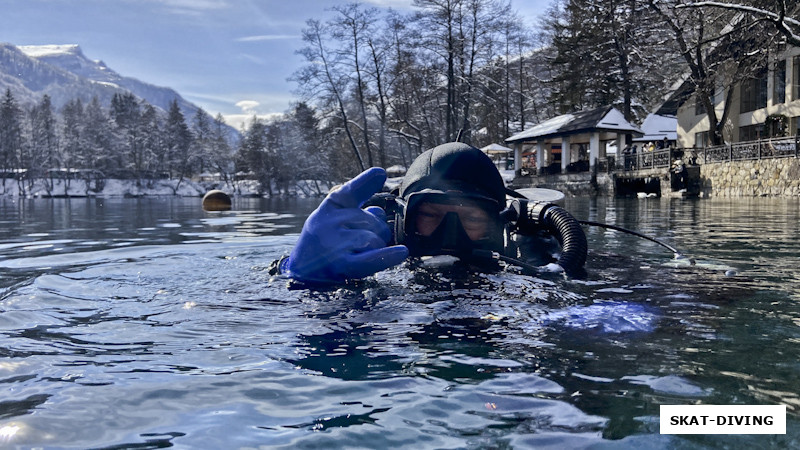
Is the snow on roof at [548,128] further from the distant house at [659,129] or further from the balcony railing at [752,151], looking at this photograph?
the balcony railing at [752,151]

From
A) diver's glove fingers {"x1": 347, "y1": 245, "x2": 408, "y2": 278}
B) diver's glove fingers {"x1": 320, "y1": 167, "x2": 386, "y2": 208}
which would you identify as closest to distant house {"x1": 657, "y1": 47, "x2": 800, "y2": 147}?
diver's glove fingers {"x1": 320, "y1": 167, "x2": 386, "y2": 208}

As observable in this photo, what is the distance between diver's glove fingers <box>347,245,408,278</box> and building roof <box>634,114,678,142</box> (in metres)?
39.6

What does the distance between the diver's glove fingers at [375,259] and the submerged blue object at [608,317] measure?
40.0 inches

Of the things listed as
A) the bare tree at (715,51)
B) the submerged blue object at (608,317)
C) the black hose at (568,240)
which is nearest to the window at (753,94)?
the bare tree at (715,51)

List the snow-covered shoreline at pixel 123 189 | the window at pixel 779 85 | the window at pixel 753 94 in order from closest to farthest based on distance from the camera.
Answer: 1. the window at pixel 779 85
2. the window at pixel 753 94
3. the snow-covered shoreline at pixel 123 189

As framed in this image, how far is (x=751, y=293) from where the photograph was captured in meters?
3.77

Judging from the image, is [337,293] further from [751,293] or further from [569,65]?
[569,65]

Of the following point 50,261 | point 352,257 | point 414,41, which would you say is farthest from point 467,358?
point 414,41

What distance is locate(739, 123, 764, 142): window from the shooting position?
30506mm

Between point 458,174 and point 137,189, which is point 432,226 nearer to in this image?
point 458,174

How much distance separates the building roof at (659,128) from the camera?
38.9 m

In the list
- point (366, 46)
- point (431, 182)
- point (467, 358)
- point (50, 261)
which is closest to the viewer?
point (467, 358)

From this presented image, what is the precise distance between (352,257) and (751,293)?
2.74m

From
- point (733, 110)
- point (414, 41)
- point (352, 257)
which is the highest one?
point (414, 41)
